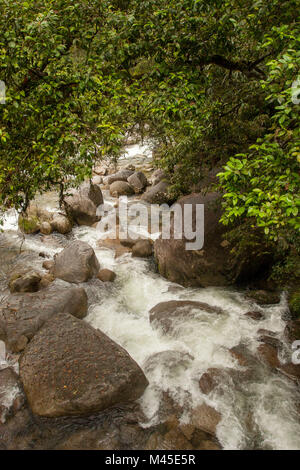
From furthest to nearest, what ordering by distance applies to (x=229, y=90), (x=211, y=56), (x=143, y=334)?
(x=143, y=334) < (x=229, y=90) < (x=211, y=56)

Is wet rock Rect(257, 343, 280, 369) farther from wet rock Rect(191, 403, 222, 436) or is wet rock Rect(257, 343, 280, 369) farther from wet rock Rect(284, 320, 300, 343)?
wet rock Rect(191, 403, 222, 436)

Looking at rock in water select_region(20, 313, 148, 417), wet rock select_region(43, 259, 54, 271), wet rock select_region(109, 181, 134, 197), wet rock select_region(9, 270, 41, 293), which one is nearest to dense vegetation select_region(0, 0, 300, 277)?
rock in water select_region(20, 313, 148, 417)

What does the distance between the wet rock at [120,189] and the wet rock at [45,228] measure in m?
4.91

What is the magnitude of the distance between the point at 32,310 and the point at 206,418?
451cm

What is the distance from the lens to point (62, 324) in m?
6.17

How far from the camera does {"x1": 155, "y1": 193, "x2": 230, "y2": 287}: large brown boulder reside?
8.31 metres

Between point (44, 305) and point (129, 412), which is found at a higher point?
point (44, 305)

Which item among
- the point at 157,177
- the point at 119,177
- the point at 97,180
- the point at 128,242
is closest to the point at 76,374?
the point at 128,242

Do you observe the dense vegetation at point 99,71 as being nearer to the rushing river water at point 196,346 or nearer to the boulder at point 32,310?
the rushing river water at point 196,346

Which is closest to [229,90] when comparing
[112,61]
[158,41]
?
[158,41]

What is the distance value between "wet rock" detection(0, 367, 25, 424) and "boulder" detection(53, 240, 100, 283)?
3.28 m

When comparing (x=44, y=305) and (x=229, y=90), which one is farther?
(x=44, y=305)

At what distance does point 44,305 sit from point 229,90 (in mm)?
6479

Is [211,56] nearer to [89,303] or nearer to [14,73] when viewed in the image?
[14,73]
